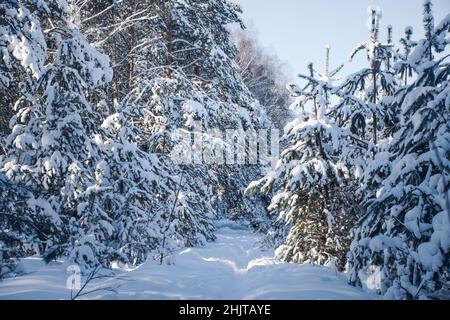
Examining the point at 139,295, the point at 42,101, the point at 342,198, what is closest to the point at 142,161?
the point at 42,101

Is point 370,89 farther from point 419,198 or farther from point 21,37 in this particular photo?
point 21,37

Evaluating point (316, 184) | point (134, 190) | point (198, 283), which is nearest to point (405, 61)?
point (316, 184)

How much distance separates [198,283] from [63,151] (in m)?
3.46

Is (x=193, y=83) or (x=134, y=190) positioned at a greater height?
(x=193, y=83)

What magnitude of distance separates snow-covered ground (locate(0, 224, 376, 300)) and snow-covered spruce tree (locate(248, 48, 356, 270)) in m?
0.59

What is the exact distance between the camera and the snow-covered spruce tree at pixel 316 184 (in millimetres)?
6145

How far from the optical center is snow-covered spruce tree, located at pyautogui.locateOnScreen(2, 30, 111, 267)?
19.9 ft

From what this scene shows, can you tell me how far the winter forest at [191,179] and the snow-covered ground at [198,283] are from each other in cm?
4

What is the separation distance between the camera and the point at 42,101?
680 cm

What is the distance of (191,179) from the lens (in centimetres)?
1056

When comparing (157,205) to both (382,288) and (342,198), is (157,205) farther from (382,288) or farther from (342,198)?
(382,288)

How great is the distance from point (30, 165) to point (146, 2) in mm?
6364

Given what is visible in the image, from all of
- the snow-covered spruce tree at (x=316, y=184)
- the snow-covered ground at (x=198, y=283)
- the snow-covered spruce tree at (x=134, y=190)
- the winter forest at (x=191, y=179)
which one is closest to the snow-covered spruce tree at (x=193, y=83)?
the winter forest at (x=191, y=179)
